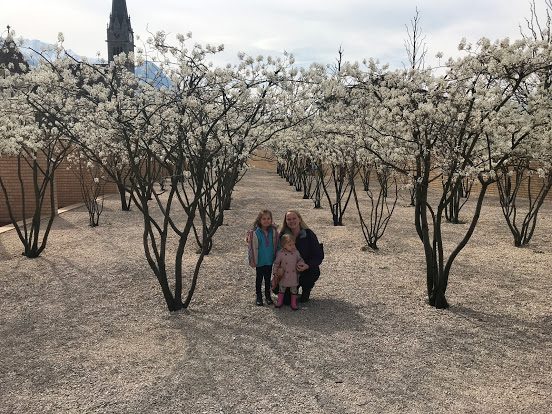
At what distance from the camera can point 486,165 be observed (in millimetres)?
5691

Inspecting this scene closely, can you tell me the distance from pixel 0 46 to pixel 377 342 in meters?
6.67

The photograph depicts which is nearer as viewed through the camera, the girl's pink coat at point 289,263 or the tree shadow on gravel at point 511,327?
the tree shadow on gravel at point 511,327

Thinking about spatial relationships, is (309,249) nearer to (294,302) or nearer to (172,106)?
(294,302)

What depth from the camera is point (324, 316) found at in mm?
5832

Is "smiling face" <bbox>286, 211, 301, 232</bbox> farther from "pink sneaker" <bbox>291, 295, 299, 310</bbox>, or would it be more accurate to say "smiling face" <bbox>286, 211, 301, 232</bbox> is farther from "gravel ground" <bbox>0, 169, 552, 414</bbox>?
"gravel ground" <bbox>0, 169, 552, 414</bbox>

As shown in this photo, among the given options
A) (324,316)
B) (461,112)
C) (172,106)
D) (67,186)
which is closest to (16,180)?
(67,186)

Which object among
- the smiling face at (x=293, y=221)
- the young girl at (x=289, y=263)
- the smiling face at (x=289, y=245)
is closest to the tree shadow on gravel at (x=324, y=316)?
the young girl at (x=289, y=263)

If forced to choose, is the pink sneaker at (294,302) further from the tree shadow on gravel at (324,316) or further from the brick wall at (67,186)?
the brick wall at (67,186)

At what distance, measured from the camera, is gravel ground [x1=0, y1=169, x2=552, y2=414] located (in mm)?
3941

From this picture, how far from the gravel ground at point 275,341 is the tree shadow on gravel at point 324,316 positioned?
2 cm

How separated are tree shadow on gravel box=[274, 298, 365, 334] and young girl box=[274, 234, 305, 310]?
20cm

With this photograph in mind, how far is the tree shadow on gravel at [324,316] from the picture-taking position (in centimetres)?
546

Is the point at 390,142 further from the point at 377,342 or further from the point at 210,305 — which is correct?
the point at 210,305

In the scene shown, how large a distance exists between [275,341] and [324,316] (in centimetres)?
99
